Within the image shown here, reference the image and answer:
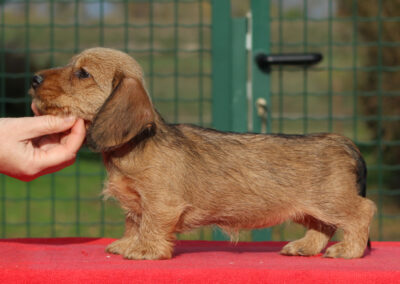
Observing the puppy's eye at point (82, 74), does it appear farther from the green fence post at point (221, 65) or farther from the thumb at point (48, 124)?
the green fence post at point (221, 65)

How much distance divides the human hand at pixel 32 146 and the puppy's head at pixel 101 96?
5cm

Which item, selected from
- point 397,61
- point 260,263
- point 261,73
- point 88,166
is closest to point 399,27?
point 397,61

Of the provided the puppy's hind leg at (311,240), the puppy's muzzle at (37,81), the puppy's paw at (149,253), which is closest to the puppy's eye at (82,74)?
the puppy's muzzle at (37,81)

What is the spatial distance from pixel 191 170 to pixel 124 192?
306 mm

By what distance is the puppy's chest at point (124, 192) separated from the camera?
2.97 metres

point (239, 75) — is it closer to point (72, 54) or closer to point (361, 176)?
point (361, 176)

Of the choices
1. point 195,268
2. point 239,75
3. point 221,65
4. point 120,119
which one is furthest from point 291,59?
point 195,268

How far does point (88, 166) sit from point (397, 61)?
290 inches

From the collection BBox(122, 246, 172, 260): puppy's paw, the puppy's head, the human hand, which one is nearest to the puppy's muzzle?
the puppy's head

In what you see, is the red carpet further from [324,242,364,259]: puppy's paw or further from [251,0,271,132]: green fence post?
[251,0,271,132]: green fence post

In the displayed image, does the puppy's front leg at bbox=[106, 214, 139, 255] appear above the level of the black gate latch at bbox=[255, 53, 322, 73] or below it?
below

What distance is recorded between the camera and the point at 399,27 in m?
6.50

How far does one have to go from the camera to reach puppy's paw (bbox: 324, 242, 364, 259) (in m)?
3.10

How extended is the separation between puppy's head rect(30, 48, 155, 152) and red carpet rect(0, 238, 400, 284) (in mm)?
509
